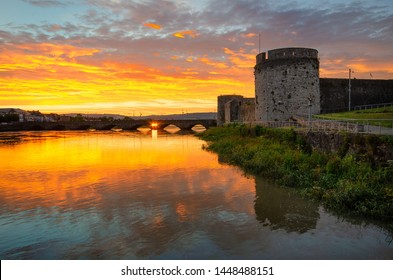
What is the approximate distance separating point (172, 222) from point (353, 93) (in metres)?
36.0

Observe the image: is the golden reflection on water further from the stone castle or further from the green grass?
the stone castle

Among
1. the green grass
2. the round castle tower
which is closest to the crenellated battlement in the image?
the round castle tower

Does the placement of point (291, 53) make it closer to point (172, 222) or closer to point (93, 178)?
point (93, 178)

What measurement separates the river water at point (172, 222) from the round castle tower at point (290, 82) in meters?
17.8

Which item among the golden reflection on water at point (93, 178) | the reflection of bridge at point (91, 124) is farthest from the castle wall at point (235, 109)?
the golden reflection on water at point (93, 178)

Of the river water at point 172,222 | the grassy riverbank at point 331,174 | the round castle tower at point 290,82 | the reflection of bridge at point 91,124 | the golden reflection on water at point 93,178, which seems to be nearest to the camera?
the river water at point 172,222

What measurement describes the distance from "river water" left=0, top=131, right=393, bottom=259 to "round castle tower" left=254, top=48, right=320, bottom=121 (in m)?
17.8

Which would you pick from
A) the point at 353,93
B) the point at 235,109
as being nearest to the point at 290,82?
the point at 353,93

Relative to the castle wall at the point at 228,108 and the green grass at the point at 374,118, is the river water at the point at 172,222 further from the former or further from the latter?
the castle wall at the point at 228,108

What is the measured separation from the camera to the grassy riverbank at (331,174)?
10656 millimetres

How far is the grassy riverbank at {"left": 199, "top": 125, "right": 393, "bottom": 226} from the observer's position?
1066cm

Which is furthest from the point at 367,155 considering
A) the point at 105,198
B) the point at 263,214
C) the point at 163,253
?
the point at 105,198

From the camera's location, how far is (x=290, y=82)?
1292 inches

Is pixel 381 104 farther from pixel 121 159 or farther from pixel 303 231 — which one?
pixel 303 231
